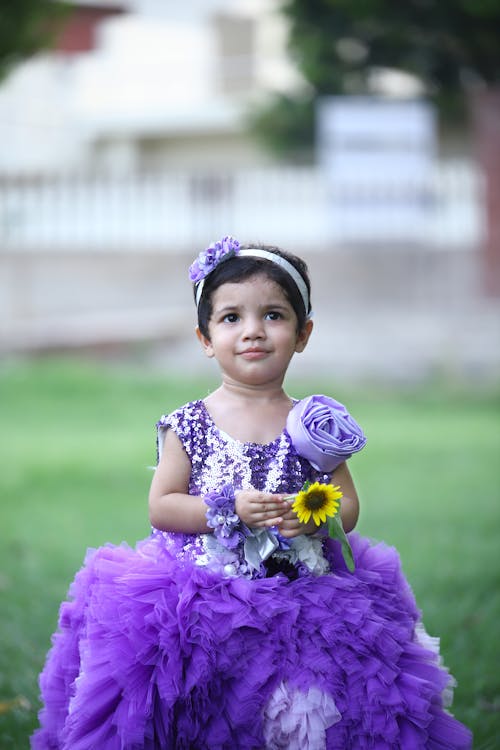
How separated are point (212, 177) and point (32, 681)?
12970 mm

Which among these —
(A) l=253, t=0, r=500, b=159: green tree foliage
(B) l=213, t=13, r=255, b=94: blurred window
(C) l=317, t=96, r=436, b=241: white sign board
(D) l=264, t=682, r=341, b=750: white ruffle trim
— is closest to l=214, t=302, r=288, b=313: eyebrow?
(D) l=264, t=682, r=341, b=750: white ruffle trim

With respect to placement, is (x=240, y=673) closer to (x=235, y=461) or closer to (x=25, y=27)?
(x=235, y=461)

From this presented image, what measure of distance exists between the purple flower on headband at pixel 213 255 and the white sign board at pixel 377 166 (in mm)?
13584

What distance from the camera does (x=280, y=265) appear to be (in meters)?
3.22

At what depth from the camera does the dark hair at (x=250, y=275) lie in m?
3.20

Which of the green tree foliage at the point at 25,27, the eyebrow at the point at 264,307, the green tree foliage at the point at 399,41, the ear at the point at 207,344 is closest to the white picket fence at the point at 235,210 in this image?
the green tree foliage at the point at 399,41

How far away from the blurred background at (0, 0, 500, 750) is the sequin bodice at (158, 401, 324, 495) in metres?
1.18

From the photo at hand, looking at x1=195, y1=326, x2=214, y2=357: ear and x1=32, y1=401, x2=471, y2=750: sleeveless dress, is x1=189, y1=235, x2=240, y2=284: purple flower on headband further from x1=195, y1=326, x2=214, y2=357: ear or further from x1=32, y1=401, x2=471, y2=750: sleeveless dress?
x1=32, y1=401, x2=471, y2=750: sleeveless dress

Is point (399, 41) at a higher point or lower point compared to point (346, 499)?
higher

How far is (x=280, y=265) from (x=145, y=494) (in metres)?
5.36

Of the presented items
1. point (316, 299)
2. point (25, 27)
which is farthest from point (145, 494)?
point (316, 299)

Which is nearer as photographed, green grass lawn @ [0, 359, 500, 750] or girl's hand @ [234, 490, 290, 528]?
girl's hand @ [234, 490, 290, 528]

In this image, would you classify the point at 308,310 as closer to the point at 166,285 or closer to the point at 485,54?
the point at 485,54

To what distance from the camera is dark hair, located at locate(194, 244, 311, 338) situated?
Answer: 10.5 ft
